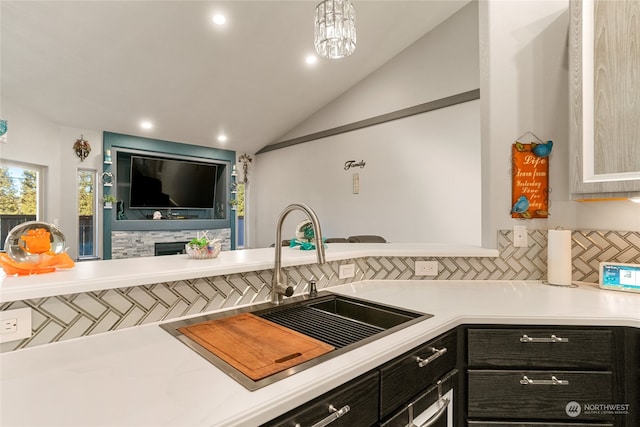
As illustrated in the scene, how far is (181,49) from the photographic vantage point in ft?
Result: 13.6

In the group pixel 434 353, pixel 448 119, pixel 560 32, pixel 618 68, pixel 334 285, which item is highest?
pixel 448 119

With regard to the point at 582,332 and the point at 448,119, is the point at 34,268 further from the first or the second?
the point at 448,119

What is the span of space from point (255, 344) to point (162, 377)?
270 millimetres

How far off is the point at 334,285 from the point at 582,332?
1.03m

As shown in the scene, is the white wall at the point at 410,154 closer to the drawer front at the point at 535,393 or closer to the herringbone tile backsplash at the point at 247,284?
the herringbone tile backsplash at the point at 247,284

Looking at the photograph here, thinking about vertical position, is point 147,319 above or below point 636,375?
above

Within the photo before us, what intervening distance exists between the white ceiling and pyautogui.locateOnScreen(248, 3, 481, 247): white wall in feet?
1.15

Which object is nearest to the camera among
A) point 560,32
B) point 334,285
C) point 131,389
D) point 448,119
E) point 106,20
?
point 131,389

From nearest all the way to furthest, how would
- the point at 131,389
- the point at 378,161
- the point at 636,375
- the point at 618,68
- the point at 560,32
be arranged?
the point at 131,389, the point at 636,375, the point at 618,68, the point at 560,32, the point at 378,161

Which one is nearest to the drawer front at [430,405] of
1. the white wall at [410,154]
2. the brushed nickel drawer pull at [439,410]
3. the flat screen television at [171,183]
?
the brushed nickel drawer pull at [439,410]

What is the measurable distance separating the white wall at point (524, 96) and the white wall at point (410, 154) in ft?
8.01

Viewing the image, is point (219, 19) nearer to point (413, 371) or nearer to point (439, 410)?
point (413, 371)

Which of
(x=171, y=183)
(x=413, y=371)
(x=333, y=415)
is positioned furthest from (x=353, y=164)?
(x=333, y=415)

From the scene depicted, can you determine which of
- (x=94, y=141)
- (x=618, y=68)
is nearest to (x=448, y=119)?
(x=618, y=68)
